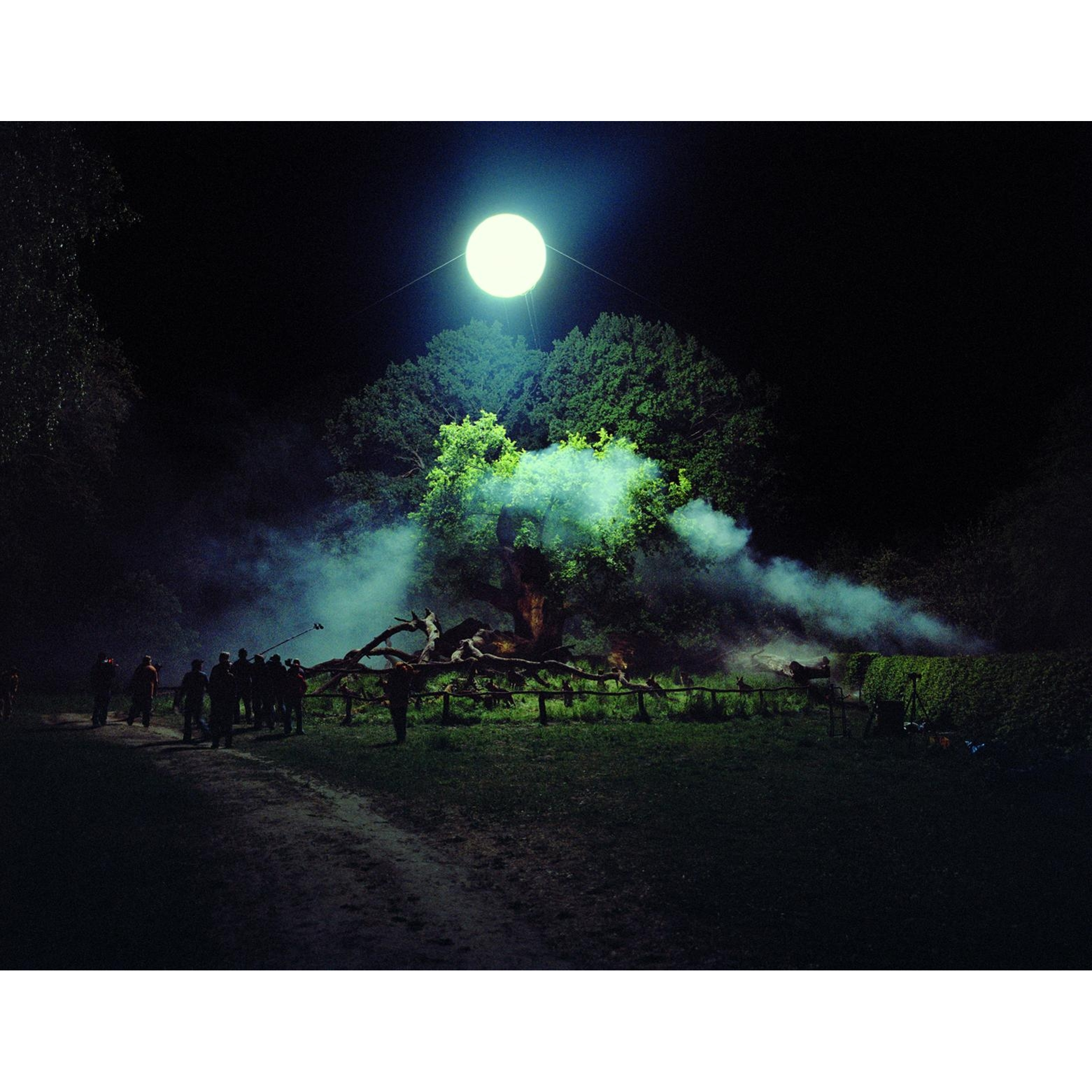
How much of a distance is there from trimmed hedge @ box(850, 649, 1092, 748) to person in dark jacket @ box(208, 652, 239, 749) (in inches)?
607

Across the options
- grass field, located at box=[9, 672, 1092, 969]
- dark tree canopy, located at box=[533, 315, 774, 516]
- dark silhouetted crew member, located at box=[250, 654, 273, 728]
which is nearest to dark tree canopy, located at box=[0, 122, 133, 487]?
dark silhouetted crew member, located at box=[250, 654, 273, 728]

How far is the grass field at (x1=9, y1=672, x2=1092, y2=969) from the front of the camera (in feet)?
17.5

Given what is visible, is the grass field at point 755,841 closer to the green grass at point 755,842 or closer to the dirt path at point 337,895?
the green grass at point 755,842

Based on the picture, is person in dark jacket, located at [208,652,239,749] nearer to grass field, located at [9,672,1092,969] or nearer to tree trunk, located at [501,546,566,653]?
grass field, located at [9,672,1092,969]

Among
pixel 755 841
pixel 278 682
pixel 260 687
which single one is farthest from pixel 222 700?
pixel 755 841

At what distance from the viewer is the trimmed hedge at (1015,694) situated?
40.4 ft

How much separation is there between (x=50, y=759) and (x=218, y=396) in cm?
3350

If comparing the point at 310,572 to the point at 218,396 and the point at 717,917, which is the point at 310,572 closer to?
the point at 218,396

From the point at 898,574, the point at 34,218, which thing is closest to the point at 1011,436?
the point at 898,574

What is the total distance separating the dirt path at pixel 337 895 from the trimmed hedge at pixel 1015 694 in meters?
11.6

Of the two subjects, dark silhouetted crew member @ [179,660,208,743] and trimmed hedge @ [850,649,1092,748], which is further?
dark silhouetted crew member @ [179,660,208,743]

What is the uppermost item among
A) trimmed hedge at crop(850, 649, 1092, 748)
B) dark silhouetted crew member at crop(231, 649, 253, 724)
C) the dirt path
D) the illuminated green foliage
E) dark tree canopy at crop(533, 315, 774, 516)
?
dark tree canopy at crop(533, 315, 774, 516)

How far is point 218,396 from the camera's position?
1636 inches

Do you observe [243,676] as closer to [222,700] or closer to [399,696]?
[222,700]
